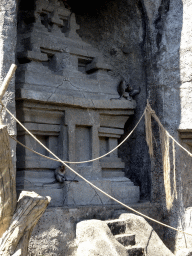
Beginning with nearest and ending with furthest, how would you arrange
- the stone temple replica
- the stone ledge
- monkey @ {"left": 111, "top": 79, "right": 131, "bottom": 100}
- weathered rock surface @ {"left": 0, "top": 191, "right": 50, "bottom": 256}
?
weathered rock surface @ {"left": 0, "top": 191, "right": 50, "bottom": 256}, the stone ledge, the stone temple replica, monkey @ {"left": 111, "top": 79, "right": 131, "bottom": 100}

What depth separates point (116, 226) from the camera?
160 inches

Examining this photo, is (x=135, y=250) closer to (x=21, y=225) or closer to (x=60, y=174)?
(x=60, y=174)

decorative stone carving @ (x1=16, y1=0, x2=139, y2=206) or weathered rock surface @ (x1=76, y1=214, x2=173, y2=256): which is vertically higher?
decorative stone carving @ (x1=16, y1=0, x2=139, y2=206)

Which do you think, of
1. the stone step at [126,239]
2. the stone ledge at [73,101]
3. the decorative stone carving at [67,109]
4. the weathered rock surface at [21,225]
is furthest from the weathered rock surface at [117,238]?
the stone ledge at [73,101]

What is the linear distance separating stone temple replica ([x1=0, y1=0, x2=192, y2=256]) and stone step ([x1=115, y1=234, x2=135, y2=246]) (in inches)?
4.8

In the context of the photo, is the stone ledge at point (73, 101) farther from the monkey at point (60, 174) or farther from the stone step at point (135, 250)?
the stone step at point (135, 250)

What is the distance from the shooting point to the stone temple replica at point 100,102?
173 inches

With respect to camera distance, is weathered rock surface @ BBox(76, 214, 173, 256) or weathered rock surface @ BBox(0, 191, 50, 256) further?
weathered rock surface @ BBox(76, 214, 173, 256)

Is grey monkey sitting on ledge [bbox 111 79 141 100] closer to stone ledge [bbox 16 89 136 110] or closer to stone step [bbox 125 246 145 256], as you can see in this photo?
stone ledge [bbox 16 89 136 110]

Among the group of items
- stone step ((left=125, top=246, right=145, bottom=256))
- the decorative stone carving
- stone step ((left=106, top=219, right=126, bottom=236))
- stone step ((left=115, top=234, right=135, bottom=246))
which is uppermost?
the decorative stone carving

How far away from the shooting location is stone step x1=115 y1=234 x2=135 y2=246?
3918 mm

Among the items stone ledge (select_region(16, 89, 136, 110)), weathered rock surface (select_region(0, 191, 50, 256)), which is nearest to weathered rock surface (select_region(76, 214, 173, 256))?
weathered rock surface (select_region(0, 191, 50, 256))

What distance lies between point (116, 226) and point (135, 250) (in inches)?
13.3

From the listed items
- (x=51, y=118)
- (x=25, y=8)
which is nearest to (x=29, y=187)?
(x=51, y=118)
